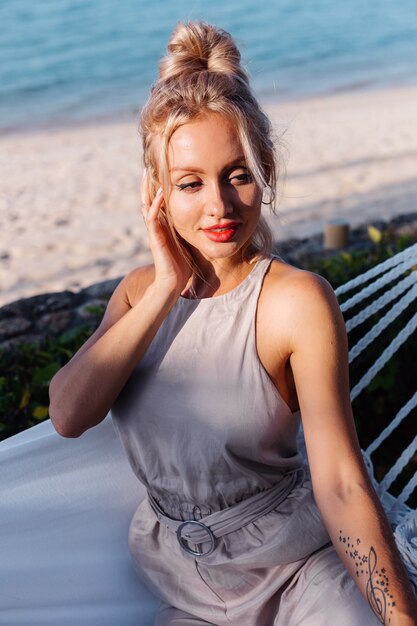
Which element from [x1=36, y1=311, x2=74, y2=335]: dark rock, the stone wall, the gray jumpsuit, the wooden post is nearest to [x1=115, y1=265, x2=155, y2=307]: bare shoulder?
the gray jumpsuit

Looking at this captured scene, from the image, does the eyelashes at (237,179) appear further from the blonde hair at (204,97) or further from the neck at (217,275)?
the neck at (217,275)

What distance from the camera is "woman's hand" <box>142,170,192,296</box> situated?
1634 millimetres

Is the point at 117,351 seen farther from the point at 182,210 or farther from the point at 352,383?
the point at 352,383

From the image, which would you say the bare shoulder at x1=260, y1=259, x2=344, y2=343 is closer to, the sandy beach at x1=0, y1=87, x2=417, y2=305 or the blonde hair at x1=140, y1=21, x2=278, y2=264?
the blonde hair at x1=140, y1=21, x2=278, y2=264

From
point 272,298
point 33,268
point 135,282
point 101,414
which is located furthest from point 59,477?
point 33,268

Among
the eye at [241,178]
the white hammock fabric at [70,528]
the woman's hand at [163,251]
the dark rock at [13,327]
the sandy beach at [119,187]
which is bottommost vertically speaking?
the sandy beach at [119,187]

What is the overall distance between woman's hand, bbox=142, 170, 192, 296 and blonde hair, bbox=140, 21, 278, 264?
5 centimetres

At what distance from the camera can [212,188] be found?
1547 mm

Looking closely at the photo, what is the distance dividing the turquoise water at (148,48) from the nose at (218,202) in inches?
309

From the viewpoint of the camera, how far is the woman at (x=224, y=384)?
4.90 feet

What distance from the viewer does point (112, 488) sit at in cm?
190

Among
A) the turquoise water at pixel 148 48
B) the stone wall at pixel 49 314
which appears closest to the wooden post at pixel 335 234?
the stone wall at pixel 49 314

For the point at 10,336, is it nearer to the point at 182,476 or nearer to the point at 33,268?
the point at 182,476

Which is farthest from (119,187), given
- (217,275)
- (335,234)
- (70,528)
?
(217,275)
